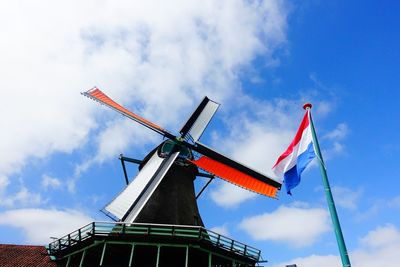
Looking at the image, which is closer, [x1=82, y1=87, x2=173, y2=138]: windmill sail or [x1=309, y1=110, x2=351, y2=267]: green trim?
[x1=309, y1=110, x2=351, y2=267]: green trim

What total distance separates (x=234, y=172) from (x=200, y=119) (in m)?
4.60

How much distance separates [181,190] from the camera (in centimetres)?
1945

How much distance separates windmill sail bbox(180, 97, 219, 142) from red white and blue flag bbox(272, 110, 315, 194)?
1142 cm

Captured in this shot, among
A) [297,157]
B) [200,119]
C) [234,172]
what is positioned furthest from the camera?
[200,119]

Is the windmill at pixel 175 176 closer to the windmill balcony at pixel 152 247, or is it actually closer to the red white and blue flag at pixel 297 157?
the windmill balcony at pixel 152 247

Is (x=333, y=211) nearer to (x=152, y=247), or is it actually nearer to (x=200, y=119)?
(x=152, y=247)

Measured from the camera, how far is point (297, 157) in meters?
10.4

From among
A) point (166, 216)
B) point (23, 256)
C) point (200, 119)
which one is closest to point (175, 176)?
point (166, 216)

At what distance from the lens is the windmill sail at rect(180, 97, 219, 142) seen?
871 inches

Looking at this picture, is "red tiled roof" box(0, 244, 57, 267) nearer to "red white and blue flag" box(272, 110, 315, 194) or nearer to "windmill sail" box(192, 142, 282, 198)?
"windmill sail" box(192, 142, 282, 198)

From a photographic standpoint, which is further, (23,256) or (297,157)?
(23,256)

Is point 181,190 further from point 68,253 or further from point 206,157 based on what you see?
point 68,253

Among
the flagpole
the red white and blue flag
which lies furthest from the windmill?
the flagpole

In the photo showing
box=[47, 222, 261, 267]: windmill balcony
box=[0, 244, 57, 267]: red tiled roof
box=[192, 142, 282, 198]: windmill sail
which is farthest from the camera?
box=[192, 142, 282, 198]: windmill sail
